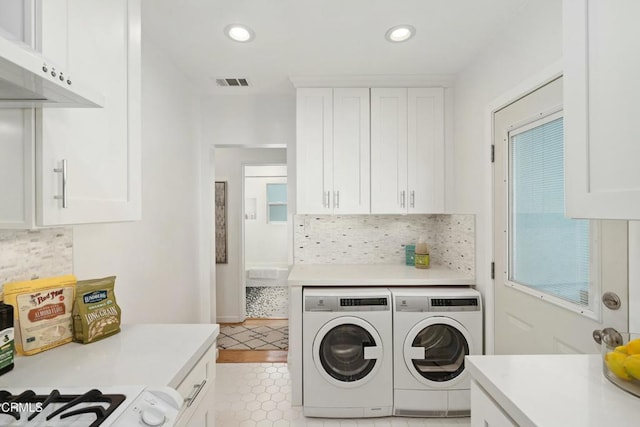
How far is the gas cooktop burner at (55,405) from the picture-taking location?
751 mm

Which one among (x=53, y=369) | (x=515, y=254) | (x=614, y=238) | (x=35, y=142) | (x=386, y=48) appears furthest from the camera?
(x=386, y=48)

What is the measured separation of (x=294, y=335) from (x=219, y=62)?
2.01 m

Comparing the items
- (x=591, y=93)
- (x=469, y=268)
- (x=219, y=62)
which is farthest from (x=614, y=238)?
(x=219, y=62)

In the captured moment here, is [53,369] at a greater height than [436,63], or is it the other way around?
[436,63]

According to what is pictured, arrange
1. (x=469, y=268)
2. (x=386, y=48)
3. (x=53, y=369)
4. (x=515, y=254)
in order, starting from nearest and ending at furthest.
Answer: (x=53, y=369), (x=515, y=254), (x=386, y=48), (x=469, y=268)

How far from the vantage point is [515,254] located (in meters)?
1.85

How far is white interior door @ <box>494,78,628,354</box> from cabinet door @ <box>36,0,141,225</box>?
182 centimetres

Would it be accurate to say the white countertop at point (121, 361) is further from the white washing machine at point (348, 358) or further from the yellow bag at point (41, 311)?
the white washing machine at point (348, 358)

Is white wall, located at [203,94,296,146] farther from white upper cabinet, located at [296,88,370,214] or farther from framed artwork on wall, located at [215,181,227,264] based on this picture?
framed artwork on wall, located at [215,181,227,264]

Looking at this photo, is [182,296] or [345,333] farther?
[182,296]

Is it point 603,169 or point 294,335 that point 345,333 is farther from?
point 603,169

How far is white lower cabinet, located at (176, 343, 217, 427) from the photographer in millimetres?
1095

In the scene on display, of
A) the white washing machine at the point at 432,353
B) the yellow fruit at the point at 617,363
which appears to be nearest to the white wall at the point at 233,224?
the white washing machine at the point at 432,353

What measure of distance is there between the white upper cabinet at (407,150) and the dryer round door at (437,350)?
0.91 meters
